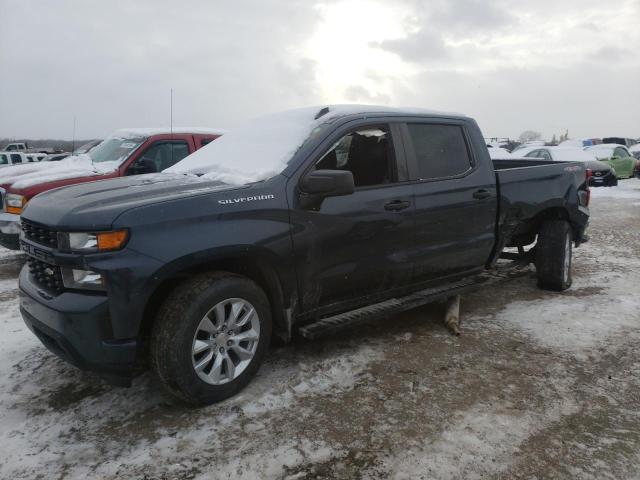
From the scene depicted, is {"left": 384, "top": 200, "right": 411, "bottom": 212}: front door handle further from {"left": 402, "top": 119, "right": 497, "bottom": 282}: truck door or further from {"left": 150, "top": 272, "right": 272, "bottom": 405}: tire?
{"left": 150, "top": 272, "right": 272, "bottom": 405}: tire

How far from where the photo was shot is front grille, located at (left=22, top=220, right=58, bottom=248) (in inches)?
108

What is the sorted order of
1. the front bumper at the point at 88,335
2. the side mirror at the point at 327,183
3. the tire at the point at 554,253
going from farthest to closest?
the tire at the point at 554,253, the side mirror at the point at 327,183, the front bumper at the point at 88,335

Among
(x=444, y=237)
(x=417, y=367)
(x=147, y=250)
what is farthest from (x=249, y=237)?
(x=444, y=237)

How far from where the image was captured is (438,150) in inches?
160

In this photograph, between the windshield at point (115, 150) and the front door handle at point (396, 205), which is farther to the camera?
the windshield at point (115, 150)

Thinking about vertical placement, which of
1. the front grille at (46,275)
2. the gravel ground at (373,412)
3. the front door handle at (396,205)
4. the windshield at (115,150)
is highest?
the windshield at (115,150)

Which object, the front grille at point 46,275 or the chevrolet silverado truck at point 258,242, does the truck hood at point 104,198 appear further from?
the front grille at point 46,275

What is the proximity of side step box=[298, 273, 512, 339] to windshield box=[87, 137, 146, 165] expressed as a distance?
4727 mm

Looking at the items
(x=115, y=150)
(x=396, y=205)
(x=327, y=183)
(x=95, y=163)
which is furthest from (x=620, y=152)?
(x=327, y=183)

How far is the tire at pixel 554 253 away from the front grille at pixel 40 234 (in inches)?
175

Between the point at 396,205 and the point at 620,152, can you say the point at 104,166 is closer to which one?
the point at 396,205

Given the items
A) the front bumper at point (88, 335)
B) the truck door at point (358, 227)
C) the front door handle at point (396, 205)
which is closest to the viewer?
the front bumper at point (88, 335)

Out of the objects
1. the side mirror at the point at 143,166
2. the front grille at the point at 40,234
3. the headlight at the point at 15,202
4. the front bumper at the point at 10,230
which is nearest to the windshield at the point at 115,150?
the side mirror at the point at 143,166

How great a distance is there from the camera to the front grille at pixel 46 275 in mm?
2740
